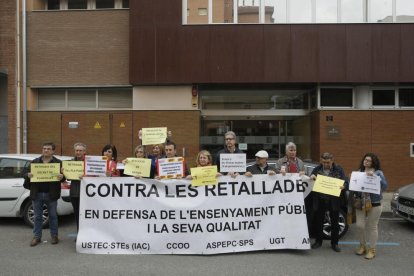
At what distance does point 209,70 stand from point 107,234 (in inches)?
300

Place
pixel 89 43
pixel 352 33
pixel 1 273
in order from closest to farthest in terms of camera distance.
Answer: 1. pixel 1 273
2. pixel 352 33
3. pixel 89 43

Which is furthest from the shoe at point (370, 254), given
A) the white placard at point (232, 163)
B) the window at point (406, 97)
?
the window at point (406, 97)

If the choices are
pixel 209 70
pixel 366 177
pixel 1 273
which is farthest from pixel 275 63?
pixel 1 273

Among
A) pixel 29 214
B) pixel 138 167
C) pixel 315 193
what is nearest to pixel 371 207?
pixel 315 193

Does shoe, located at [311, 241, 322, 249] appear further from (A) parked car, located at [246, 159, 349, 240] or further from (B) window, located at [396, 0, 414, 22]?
(B) window, located at [396, 0, 414, 22]

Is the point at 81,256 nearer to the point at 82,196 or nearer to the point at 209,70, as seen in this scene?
the point at 82,196

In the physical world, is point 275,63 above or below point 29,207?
above

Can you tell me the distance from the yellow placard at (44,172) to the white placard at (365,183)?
468cm

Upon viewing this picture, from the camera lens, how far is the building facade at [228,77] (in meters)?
12.9

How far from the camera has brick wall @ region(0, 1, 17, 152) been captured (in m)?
13.8

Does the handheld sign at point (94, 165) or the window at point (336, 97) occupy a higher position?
the window at point (336, 97)

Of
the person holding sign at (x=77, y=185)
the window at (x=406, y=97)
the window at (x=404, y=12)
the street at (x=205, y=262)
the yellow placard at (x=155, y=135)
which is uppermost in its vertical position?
the window at (x=404, y=12)

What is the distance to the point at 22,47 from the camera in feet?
45.4

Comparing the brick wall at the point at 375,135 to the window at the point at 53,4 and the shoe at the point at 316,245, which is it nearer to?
the shoe at the point at 316,245
